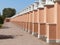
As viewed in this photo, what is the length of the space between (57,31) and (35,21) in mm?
9613

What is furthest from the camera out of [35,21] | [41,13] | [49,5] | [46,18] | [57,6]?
[35,21]

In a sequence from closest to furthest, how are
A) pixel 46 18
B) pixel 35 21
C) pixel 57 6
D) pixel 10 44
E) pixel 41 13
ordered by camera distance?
1. pixel 10 44
2. pixel 57 6
3. pixel 46 18
4. pixel 41 13
5. pixel 35 21

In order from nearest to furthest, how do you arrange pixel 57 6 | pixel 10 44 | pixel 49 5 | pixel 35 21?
1. pixel 10 44
2. pixel 57 6
3. pixel 49 5
4. pixel 35 21

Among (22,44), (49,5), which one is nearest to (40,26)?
(49,5)

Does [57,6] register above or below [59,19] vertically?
above

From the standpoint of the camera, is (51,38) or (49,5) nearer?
(51,38)

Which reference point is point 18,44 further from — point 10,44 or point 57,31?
point 57,31

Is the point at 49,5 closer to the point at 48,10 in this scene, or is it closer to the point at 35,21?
the point at 48,10

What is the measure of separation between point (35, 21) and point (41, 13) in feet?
11.0

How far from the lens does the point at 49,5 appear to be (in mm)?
19453

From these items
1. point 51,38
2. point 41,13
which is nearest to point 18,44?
point 51,38

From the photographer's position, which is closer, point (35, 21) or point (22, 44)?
point (22, 44)

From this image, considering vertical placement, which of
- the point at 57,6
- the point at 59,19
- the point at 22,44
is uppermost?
the point at 57,6

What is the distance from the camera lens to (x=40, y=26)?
21.8 meters
